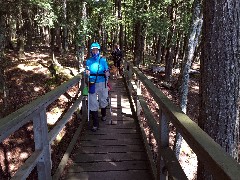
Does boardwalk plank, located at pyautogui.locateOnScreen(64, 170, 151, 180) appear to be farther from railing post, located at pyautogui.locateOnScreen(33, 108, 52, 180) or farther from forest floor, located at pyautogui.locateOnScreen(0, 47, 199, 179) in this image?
forest floor, located at pyautogui.locateOnScreen(0, 47, 199, 179)

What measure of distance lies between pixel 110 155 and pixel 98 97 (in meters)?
2.33

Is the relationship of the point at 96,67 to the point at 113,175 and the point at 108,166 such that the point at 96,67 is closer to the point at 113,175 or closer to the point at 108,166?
the point at 108,166

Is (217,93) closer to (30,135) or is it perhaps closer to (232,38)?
(232,38)

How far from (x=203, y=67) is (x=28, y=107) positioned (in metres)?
2.33

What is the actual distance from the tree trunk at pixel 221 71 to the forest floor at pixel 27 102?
17.8 ft

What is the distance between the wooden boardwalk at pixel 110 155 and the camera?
508 cm

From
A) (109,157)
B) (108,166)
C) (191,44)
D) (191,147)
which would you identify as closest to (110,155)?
(109,157)

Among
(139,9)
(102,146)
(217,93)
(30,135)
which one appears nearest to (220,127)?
(217,93)

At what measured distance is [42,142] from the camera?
12.3ft

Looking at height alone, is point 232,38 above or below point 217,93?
above

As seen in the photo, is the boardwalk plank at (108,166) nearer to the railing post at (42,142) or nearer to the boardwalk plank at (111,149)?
the boardwalk plank at (111,149)

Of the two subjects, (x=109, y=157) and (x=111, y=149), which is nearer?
(x=109, y=157)

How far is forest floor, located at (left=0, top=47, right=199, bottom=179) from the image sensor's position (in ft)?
37.1

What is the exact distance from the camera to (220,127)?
364 cm
